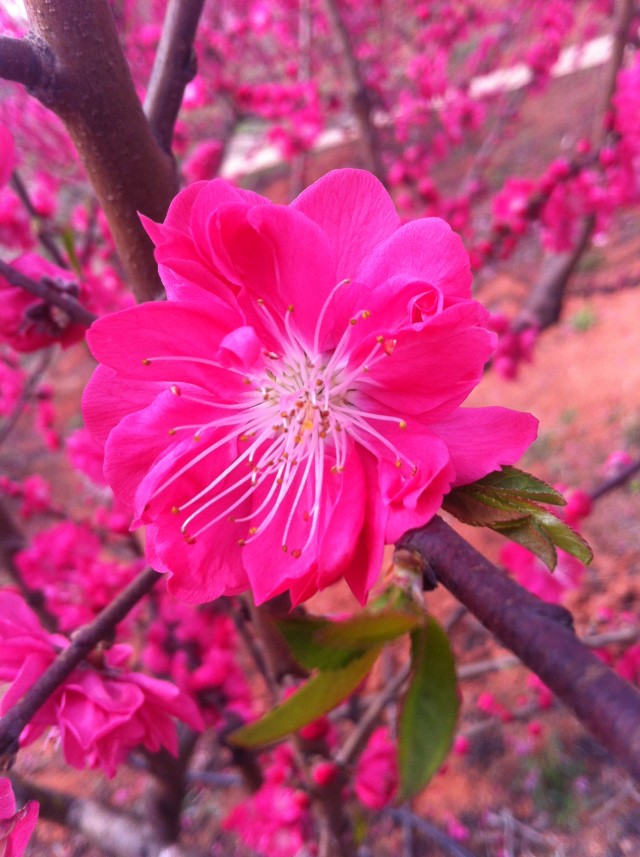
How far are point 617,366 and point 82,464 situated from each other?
2978mm

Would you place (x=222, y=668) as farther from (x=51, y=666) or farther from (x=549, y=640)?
(x=549, y=640)

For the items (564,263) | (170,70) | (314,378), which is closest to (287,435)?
(314,378)

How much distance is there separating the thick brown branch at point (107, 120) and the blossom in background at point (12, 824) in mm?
473

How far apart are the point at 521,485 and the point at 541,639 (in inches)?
4.2

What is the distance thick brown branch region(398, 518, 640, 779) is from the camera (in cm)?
31

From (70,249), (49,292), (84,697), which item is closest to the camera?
(84,697)

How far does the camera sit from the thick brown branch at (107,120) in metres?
0.51

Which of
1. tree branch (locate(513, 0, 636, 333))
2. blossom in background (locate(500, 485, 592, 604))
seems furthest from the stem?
tree branch (locate(513, 0, 636, 333))

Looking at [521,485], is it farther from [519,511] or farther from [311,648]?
[311,648]

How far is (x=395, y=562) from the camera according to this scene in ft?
1.57

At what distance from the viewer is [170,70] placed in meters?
0.67

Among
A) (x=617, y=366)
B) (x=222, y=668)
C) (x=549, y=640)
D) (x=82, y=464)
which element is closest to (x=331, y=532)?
(x=549, y=640)

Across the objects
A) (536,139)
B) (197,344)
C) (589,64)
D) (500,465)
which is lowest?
(500,465)

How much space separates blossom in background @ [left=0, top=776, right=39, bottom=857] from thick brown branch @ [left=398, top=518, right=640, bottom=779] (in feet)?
1.11
